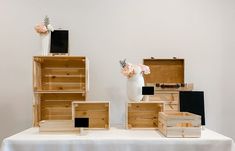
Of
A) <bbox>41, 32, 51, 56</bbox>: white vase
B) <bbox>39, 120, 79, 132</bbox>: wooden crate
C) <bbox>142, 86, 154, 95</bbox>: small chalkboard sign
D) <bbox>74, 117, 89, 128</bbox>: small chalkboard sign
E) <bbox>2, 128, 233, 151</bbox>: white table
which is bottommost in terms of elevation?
<bbox>2, 128, 233, 151</bbox>: white table

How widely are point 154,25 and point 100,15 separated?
551 millimetres

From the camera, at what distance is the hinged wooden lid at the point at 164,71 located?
Answer: 8.48ft

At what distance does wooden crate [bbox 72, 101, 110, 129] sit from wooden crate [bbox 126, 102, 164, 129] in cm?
20

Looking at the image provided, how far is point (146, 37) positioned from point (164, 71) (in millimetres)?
385

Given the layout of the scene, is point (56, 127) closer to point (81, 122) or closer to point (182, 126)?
point (81, 122)

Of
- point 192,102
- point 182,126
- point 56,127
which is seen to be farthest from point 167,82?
point 56,127

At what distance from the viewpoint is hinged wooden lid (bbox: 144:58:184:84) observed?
2586 millimetres

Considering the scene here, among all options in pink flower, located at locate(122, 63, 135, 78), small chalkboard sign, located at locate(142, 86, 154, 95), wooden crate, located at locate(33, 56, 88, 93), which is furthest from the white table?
wooden crate, located at locate(33, 56, 88, 93)

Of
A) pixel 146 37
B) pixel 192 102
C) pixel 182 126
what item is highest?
pixel 146 37

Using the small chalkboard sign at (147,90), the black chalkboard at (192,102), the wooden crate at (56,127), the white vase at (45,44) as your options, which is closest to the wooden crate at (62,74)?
the white vase at (45,44)

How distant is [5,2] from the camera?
2.58 meters

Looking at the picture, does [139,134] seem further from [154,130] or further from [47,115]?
[47,115]

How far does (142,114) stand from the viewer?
2244 mm

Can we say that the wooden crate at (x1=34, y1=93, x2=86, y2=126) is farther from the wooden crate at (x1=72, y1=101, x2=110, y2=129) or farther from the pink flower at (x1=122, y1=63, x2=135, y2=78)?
the pink flower at (x1=122, y1=63, x2=135, y2=78)
